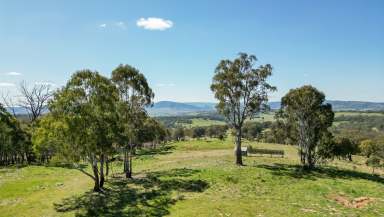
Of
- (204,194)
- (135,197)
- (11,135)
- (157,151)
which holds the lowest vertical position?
(157,151)

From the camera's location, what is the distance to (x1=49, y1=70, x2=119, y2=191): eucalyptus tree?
35.0 meters

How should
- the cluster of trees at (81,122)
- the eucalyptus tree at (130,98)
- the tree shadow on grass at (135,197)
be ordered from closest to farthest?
the tree shadow on grass at (135,197), the cluster of trees at (81,122), the eucalyptus tree at (130,98)

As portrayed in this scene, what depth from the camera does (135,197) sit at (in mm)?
35594

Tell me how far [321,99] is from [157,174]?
32.5 metres

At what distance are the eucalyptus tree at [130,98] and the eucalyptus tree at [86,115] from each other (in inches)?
342

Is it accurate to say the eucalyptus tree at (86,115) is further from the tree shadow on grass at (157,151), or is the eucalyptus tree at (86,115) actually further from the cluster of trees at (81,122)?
the tree shadow on grass at (157,151)

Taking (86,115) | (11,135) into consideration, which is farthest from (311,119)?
(11,135)

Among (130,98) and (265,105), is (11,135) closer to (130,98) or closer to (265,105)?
(130,98)

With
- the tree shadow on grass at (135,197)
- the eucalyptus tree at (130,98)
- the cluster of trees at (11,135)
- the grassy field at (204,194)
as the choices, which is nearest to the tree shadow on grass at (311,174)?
the grassy field at (204,194)

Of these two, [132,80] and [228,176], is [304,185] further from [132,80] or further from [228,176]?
[132,80]

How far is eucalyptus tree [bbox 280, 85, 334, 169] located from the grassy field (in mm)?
5350

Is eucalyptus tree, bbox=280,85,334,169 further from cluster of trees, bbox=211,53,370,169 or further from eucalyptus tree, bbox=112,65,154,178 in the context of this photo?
eucalyptus tree, bbox=112,65,154,178

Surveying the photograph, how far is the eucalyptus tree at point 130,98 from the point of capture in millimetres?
47428

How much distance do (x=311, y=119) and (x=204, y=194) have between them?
29960 millimetres
